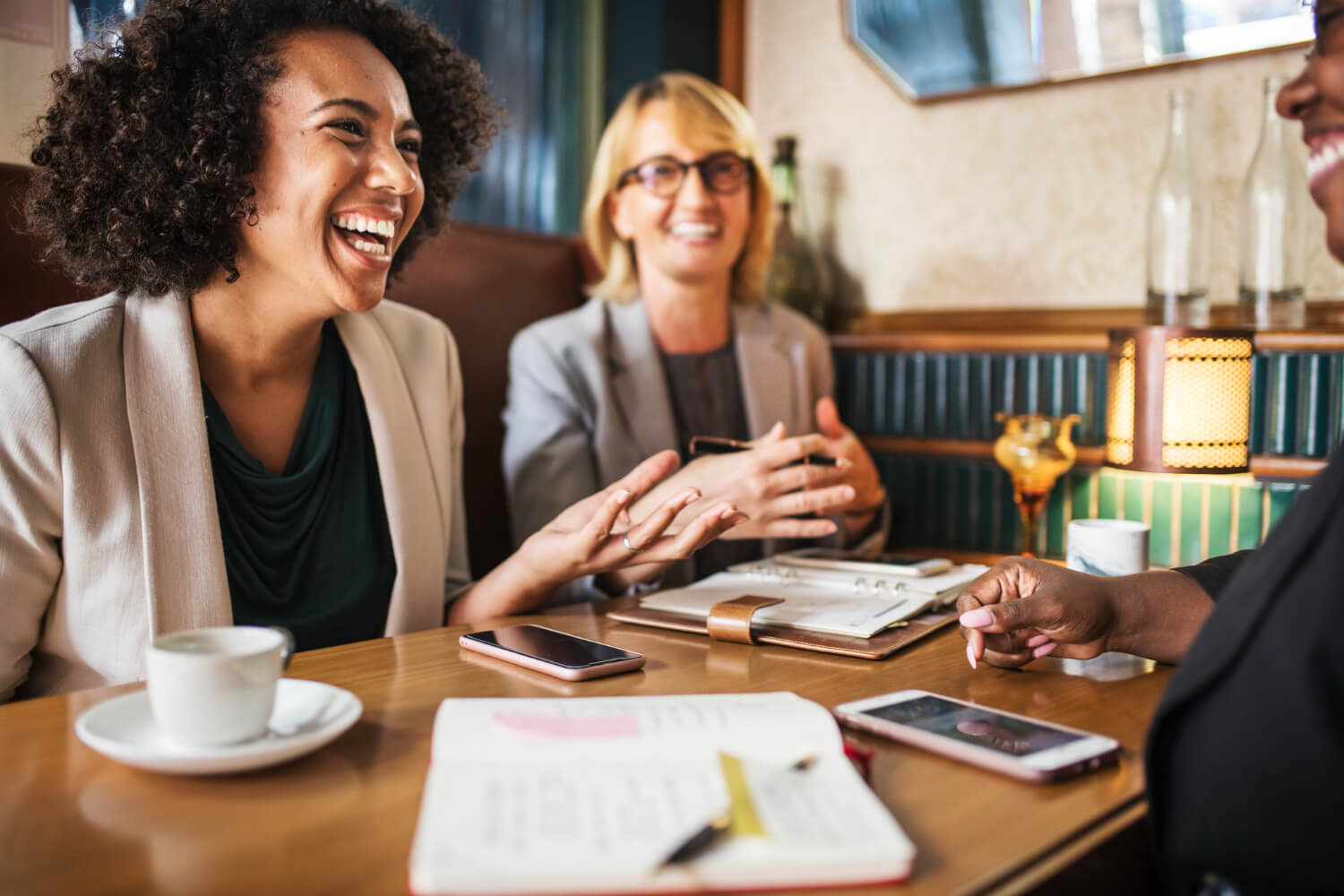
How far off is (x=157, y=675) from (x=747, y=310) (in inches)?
70.5

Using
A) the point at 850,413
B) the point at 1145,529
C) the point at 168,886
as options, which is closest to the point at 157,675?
the point at 168,886

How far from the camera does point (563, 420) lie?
204 centimetres

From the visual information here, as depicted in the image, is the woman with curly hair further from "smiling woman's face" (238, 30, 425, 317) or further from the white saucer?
the white saucer

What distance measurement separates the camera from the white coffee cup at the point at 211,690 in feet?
2.51

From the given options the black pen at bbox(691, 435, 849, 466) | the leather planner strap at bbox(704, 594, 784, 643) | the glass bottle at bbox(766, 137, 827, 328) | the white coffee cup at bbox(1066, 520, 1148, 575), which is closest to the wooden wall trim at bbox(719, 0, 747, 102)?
the glass bottle at bbox(766, 137, 827, 328)

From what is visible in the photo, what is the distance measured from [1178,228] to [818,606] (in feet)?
4.61

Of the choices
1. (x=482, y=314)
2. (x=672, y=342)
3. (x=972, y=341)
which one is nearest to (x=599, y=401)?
(x=672, y=342)

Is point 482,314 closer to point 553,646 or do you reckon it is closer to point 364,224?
point 364,224

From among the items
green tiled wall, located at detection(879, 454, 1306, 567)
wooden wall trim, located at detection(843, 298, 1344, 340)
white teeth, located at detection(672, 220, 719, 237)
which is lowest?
green tiled wall, located at detection(879, 454, 1306, 567)

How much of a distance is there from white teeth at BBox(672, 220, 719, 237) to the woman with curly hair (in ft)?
2.31

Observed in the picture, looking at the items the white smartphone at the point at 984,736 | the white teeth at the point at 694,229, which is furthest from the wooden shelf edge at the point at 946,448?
the white smartphone at the point at 984,736

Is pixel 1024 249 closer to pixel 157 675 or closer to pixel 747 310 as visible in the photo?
pixel 747 310

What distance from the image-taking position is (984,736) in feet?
2.82

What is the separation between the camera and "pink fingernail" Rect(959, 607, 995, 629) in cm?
103
